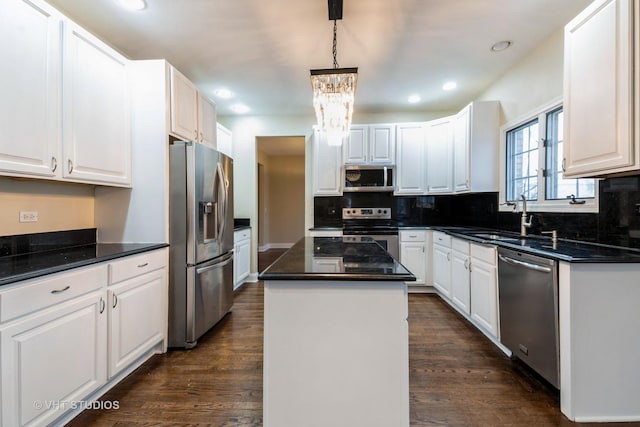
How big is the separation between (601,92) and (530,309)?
4.61 feet

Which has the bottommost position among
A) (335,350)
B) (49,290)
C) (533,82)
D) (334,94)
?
(335,350)

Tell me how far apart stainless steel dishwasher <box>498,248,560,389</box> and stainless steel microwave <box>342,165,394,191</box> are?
2062 mm

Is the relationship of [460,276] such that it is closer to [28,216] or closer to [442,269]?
[442,269]

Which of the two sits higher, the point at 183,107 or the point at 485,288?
the point at 183,107

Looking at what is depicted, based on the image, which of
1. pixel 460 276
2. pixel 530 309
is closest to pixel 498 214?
pixel 460 276

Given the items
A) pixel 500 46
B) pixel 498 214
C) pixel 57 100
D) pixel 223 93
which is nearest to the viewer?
pixel 57 100

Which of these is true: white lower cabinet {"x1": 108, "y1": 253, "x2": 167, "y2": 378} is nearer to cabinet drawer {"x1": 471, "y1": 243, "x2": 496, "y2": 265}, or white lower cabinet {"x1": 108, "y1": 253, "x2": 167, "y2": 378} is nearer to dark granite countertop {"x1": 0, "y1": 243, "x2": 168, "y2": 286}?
dark granite countertop {"x1": 0, "y1": 243, "x2": 168, "y2": 286}

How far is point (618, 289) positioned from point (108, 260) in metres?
3.03

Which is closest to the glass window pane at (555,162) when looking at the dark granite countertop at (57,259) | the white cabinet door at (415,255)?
the white cabinet door at (415,255)

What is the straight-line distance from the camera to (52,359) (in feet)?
4.55

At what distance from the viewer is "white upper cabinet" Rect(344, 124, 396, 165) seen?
4074mm

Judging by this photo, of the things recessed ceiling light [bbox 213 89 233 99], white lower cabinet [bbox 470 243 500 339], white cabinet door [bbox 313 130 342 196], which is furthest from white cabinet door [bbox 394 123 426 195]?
recessed ceiling light [bbox 213 89 233 99]

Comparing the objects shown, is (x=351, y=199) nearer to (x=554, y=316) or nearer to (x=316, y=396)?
(x=554, y=316)

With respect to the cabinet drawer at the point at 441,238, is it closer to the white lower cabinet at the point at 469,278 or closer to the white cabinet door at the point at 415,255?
the white lower cabinet at the point at 469,278
